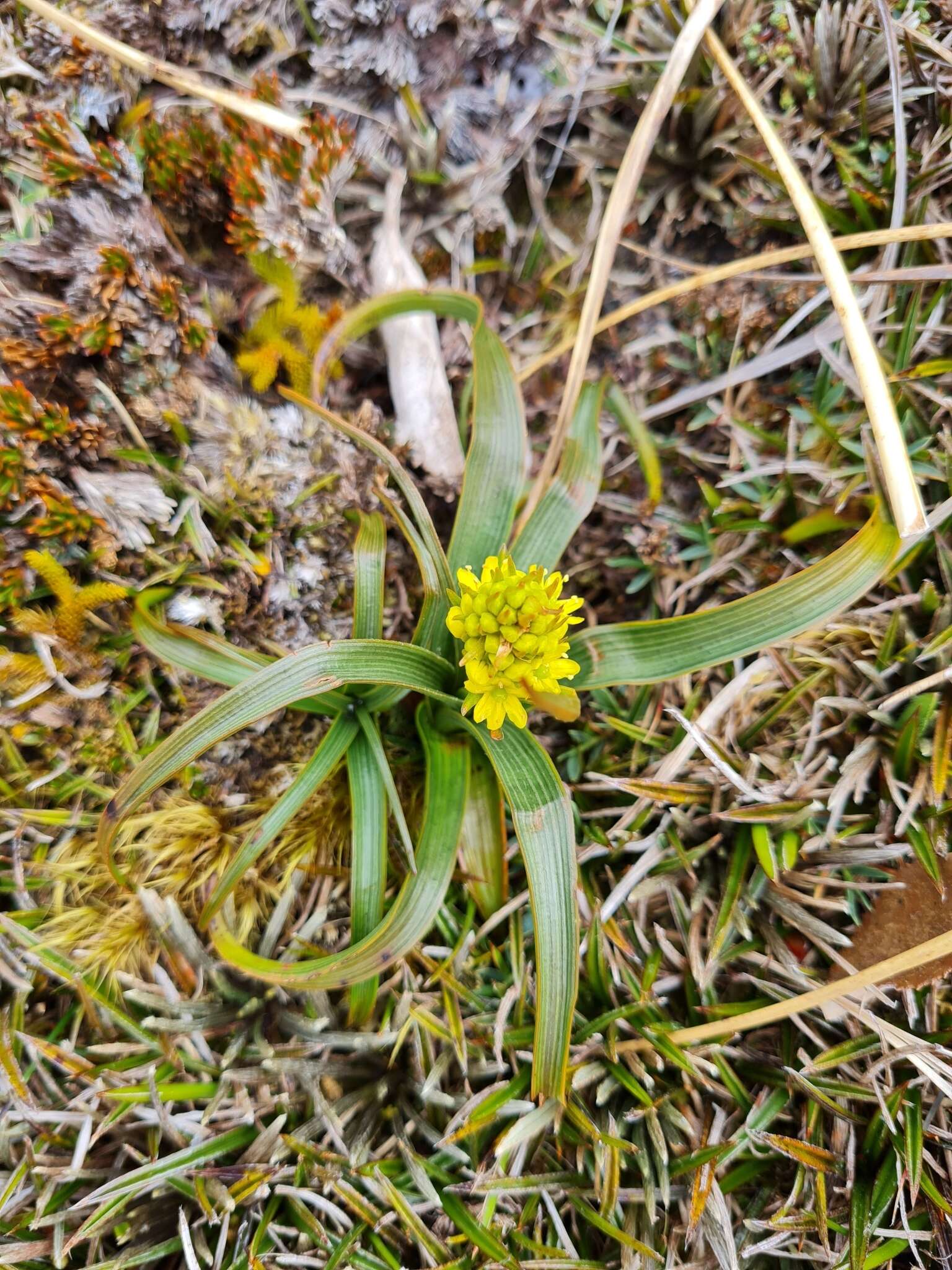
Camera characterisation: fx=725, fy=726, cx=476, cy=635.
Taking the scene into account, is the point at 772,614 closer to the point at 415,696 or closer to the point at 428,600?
the point at 428,600

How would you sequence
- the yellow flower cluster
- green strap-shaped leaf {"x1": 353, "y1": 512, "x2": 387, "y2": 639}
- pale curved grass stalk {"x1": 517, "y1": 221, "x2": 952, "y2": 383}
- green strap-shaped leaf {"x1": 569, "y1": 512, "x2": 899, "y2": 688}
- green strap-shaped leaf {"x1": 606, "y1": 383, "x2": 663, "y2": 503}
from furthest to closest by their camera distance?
1. green strap-shaped leaf {"x1": 606, "y1": 383, "x2": 663, "y2": 503}
2. pale curved grass stalk {"x1": 517, "y1": 221, "x2": 952, "y2": 383}
3. green strap-shaped leaf {"x1": 353, "y1": 512, "x2": 387, "y2": 639}
4. green strap-shaped leaf {"x1": 569, "y1": 512, "x2": 899, "y2": 688}
5. the yellow flower cluster

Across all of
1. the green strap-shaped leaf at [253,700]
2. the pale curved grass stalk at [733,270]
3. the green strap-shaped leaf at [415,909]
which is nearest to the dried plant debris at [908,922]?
the green strap-shaped leaf at [415,909]

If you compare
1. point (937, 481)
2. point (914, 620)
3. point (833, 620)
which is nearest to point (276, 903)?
point (833, 620)

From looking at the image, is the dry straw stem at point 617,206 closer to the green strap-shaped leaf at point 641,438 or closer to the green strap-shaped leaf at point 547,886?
the green strap-shaped leaf at point 641,438

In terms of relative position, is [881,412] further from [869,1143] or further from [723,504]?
[869,1143]

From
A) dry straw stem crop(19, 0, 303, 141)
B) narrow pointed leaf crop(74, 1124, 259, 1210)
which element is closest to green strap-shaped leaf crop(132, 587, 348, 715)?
narrow pointed leaf crop(74, 1124, 259, 1210)

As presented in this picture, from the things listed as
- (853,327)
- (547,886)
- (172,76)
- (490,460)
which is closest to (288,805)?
(547,886)

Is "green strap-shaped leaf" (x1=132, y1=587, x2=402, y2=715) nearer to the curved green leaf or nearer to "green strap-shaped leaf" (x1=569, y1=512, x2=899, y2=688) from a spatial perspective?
the curved green leaf
